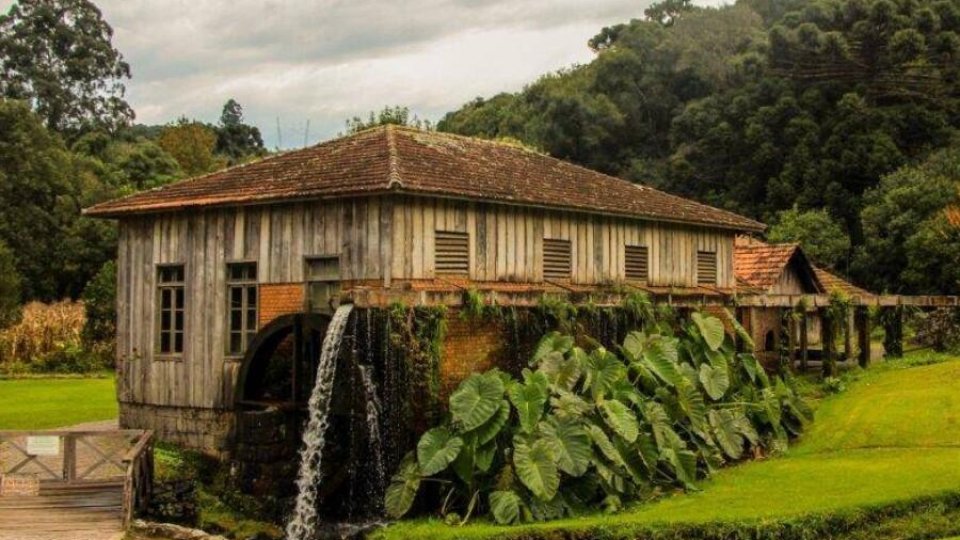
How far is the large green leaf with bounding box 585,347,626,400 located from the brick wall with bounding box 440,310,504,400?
1512mm

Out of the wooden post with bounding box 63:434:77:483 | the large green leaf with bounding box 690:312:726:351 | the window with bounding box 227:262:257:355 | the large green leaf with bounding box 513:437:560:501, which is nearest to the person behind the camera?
the large green leaf with bounding box 513:437:560:501

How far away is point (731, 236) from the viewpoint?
26266 millimetres

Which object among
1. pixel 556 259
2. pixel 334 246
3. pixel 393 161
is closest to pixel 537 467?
pixel 334 246

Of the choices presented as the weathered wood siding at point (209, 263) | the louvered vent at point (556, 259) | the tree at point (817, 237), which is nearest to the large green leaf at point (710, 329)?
the louvered vent at point (556, 259)

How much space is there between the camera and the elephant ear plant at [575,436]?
14.9m

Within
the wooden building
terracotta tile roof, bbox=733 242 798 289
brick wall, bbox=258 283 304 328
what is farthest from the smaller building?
brick wall, bbox=258 283 304 328

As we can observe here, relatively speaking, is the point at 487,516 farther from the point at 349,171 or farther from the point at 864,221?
the point at 864,221

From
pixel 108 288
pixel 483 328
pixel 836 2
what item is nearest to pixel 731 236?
pixel 483 328

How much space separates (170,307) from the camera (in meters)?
21.2

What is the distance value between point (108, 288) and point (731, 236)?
21425mm

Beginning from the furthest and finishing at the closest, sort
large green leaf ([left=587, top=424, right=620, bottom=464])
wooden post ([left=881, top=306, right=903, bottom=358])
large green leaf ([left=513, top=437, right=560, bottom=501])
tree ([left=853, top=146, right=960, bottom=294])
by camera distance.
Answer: tree ([left=853, top=146, right=960, bottom=294])
wooden post ([left=881, top=306, right=903, bottom=358])
large green leaf ([left=587, top=424, right=620, bottom=464])
large green leaf ([left=513, top=437, right=560, bottom=501])

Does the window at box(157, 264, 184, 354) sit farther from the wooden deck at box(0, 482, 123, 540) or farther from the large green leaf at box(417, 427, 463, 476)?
the large green leaf at box(417, 427, 463, 476)

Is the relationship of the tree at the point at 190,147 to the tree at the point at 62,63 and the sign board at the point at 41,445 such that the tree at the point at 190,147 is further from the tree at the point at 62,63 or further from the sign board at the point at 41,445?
the sign board at the point at 41,445

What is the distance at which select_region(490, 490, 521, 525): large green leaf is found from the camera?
46.8ft
